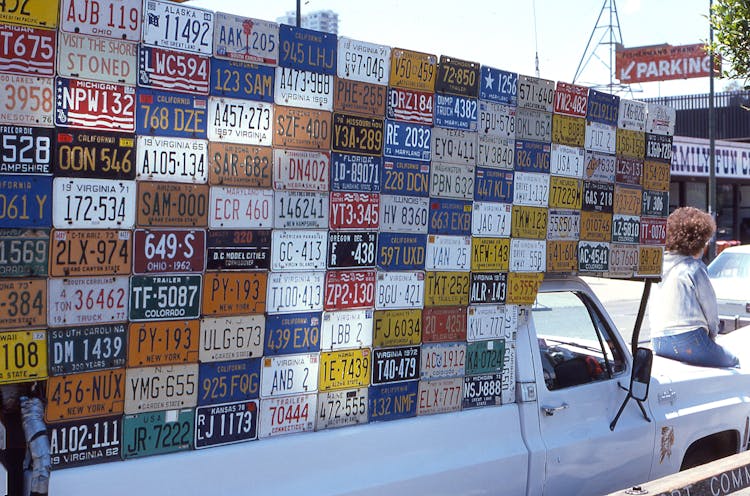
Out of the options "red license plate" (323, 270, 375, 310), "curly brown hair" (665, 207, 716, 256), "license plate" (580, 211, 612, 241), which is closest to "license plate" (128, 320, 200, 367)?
"red license plate" (323, 270, 375, 310)

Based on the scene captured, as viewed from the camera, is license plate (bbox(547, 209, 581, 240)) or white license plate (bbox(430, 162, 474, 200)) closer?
white license plate (bbox(430, 162, 474, 200))

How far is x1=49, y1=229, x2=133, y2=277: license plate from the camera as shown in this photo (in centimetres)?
266

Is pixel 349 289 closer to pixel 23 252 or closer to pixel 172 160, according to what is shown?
pixel 172 160

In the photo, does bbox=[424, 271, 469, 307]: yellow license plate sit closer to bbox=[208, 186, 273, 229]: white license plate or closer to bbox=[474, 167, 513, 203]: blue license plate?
bbox=[474, 167, 513, 203]: blue license plate

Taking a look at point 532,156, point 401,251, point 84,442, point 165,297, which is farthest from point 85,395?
point 532,156

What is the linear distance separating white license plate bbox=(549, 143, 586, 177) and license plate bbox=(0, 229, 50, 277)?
2.36m

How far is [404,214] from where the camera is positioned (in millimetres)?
3566

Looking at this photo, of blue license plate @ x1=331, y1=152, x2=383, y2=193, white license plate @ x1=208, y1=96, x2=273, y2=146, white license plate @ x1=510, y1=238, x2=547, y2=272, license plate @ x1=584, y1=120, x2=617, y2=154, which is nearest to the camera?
white license plate @ x1=208, y1=96, x2=273, y2=146

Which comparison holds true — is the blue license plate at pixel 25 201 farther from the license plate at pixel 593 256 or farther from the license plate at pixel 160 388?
the license plate at pixel 593 256

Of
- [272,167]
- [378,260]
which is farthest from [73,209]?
[378,260]

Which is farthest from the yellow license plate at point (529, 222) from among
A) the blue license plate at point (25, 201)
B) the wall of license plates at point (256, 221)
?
the blue license plate at point (25, 201)

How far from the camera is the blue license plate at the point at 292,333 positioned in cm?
316

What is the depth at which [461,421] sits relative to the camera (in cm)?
372

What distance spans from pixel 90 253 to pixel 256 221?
61 centimetres
